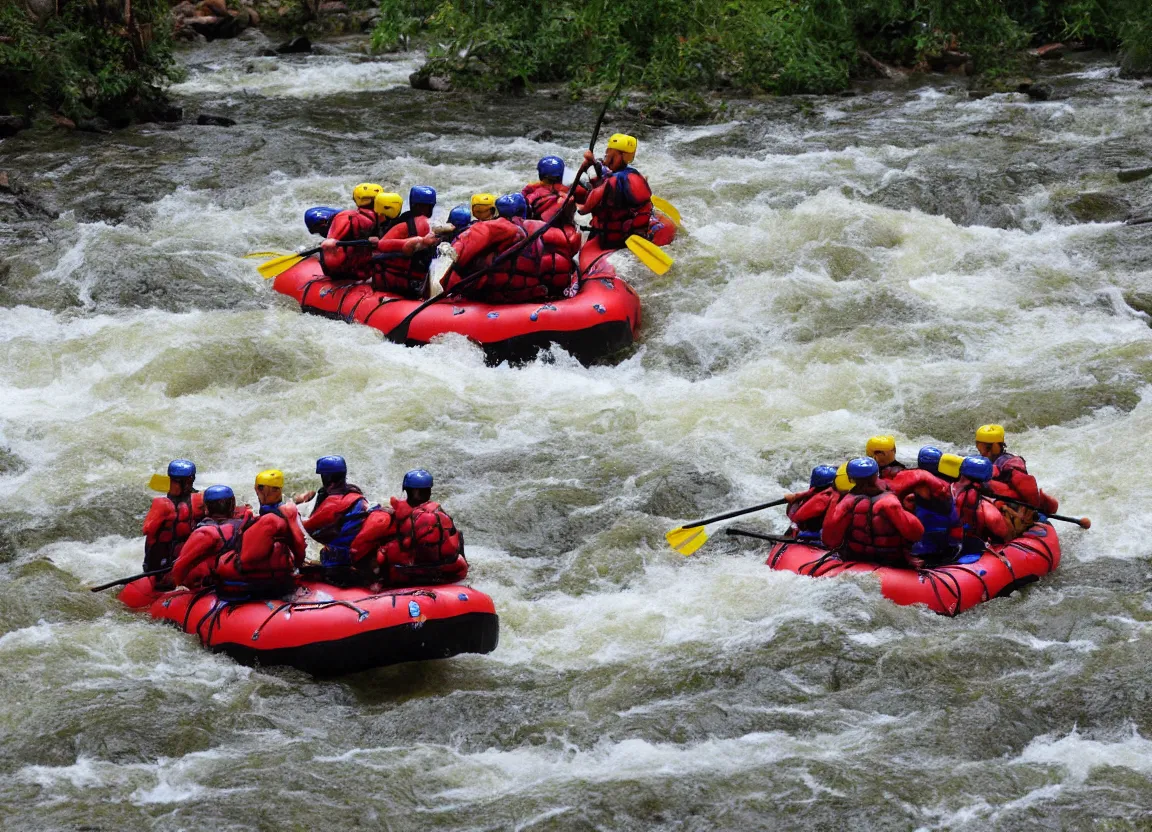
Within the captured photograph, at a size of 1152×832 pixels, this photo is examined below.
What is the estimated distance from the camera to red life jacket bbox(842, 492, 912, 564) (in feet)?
24.2

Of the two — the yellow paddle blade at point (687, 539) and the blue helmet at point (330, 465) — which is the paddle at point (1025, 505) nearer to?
the yellow paddle blade at point (687, 539)

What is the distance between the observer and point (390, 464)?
30.4 ft

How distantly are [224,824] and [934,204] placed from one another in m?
9.52

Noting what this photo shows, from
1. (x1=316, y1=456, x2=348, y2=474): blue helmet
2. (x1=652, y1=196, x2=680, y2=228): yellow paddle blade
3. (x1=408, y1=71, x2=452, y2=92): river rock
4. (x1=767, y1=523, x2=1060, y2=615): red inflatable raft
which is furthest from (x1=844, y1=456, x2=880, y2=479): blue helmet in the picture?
(x1=408, y1=71, x2=452, y2=92): river rock

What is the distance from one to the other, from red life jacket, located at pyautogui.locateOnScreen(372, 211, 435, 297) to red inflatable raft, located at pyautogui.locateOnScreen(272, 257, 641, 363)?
0.09 metres

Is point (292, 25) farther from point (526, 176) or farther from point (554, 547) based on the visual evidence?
point (554, 547)

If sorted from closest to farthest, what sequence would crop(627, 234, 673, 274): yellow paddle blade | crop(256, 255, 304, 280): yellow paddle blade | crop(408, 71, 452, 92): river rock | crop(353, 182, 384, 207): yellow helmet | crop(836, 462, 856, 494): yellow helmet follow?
crop(836, 462, 856, 494): yellow helmet < crop(353, 182, 384, 207): yellow helmet < crop(627, 234, 673, 274): yellow paddle blade < crop(256, 255, 304, 280): yellow paddle blade < crop(408, 71, 452, 92): river rock

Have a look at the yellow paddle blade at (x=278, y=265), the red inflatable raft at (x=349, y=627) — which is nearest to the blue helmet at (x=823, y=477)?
the red inflatable raft at (x=349, y=627)

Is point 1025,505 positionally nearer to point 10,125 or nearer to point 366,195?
point 366,195

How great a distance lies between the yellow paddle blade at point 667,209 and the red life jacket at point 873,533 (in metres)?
5.44

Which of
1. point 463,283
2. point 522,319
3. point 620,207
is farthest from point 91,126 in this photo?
point 522,319

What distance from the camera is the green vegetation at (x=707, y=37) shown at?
715 inches

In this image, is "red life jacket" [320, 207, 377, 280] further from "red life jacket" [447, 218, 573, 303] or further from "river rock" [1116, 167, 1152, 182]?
"river rock" [1116, 167, 1152, 182]

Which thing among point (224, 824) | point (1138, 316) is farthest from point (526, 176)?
point (224, 824)
